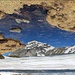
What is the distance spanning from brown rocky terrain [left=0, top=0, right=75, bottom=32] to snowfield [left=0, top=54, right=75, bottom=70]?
450 mm

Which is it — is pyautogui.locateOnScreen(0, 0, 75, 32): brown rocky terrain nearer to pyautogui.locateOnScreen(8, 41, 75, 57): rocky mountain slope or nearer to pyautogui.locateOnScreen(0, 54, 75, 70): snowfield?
pyautogui.locateOnScreen(8, 41, 75, 57): rocky mountain slope

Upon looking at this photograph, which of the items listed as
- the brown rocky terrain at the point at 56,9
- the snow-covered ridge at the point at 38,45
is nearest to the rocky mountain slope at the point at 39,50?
the snow-covered ridge at the point at 38,45

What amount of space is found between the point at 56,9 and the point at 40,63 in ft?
2.73

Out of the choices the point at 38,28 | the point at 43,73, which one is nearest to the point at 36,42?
the point at 38,28

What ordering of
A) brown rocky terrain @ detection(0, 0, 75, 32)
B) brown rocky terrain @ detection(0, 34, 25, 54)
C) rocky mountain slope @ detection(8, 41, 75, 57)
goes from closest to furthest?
brown rocky terrain @ detection(0, 0, 75, 32), rocky mountain slope @ detection(8, 41, 75, 57), brown rocky terrain @ detection(0, 34, 25, 54)

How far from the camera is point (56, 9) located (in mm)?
3688

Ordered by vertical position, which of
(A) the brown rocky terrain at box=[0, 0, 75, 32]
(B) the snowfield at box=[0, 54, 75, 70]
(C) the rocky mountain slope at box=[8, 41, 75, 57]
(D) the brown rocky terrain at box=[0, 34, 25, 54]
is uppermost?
(A) the brown rocky terrain at box=[0, 0, 75, 32]

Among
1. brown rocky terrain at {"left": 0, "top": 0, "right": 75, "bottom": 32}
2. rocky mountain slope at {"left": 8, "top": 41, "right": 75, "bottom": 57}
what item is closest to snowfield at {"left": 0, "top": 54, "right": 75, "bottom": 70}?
rocky mountain slope at {"left": 8, "top": 41, "right": 75, "bottom": 57}

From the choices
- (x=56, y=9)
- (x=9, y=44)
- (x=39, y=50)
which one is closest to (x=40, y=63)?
(x=39, y=50)

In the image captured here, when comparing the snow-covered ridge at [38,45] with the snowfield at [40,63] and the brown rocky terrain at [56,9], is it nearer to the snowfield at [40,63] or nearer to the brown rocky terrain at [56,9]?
the snowfield at [40,63]

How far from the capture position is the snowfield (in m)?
3.73

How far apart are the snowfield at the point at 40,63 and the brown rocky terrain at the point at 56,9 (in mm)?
450

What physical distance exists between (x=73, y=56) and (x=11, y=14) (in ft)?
3.60

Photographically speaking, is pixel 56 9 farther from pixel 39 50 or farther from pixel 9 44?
pixel 9 44
